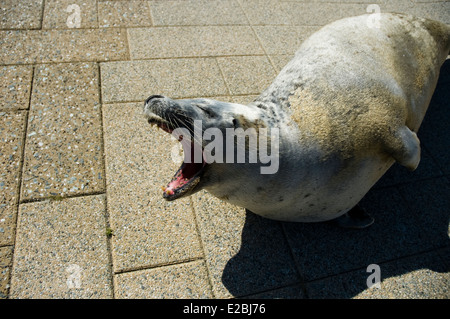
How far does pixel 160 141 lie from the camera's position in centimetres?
348

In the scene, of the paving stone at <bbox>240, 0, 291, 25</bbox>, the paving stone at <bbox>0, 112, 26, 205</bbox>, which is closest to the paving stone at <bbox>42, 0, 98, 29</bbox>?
the paving stone at <bbox>0, 112, 26, 205</bbox>

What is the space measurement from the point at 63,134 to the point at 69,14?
84.2 inches

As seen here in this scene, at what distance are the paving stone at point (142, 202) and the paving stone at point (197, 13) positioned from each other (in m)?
1.88

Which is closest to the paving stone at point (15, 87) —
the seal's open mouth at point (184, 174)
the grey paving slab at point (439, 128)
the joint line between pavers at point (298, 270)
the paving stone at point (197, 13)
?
the paving stone at point (197, 13)

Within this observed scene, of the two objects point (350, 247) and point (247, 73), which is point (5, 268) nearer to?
A: point (350, 247)

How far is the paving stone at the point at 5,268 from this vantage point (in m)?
2.49

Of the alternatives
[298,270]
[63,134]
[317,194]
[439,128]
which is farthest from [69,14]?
[439,128]

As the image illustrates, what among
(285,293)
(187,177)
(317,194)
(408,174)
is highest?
(187,177)

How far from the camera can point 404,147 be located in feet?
8.59

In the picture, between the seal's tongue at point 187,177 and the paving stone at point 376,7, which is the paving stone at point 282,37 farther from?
the seal's tongue at point 187,177

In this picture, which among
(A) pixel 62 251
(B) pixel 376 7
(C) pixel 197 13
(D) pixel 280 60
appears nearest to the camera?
(A) pixel 62 251

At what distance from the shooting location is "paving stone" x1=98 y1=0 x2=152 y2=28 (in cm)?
479

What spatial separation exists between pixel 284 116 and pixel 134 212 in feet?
4.52

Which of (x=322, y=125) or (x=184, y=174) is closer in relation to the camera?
(x=184, y=174)
